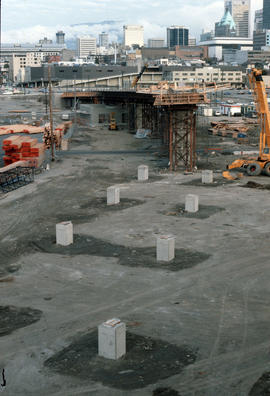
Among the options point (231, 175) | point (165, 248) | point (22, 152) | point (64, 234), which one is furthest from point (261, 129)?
point (64, 234)

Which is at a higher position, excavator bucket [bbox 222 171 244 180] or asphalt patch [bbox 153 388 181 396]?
excavator bucket [bbox 222 171 244 180]

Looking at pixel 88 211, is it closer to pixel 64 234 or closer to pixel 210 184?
pixel 64 234

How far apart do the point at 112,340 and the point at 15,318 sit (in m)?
5.34

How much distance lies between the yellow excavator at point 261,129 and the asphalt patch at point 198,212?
540 inches

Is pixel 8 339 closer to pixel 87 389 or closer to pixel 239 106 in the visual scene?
pixel 87 389

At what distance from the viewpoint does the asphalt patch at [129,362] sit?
1658 centimetres

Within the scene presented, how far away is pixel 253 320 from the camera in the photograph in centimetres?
2061

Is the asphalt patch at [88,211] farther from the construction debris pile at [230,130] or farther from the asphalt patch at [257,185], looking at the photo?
the construction debris pile at [230,130]

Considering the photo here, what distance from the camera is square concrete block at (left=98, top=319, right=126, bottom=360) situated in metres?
17.5

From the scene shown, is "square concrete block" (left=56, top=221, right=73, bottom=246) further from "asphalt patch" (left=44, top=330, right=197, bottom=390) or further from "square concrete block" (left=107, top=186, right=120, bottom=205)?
"asphalt patch" (left=44, top=330, right=197, bottom=390)

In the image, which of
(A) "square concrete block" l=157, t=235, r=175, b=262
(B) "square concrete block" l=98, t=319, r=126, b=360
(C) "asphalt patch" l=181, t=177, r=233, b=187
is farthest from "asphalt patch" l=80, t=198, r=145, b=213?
(B) "square concrete block" l=98, t=319, r=126, b=360

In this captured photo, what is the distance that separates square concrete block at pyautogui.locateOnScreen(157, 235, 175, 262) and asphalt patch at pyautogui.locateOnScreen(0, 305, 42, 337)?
8231mm

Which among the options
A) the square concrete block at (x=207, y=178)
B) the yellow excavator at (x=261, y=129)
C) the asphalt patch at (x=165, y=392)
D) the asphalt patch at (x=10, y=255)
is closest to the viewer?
the asphalt patch at (x=165, y=392)

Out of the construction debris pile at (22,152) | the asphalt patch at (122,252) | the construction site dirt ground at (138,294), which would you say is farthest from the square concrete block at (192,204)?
the construction debris pile at (22,152)
